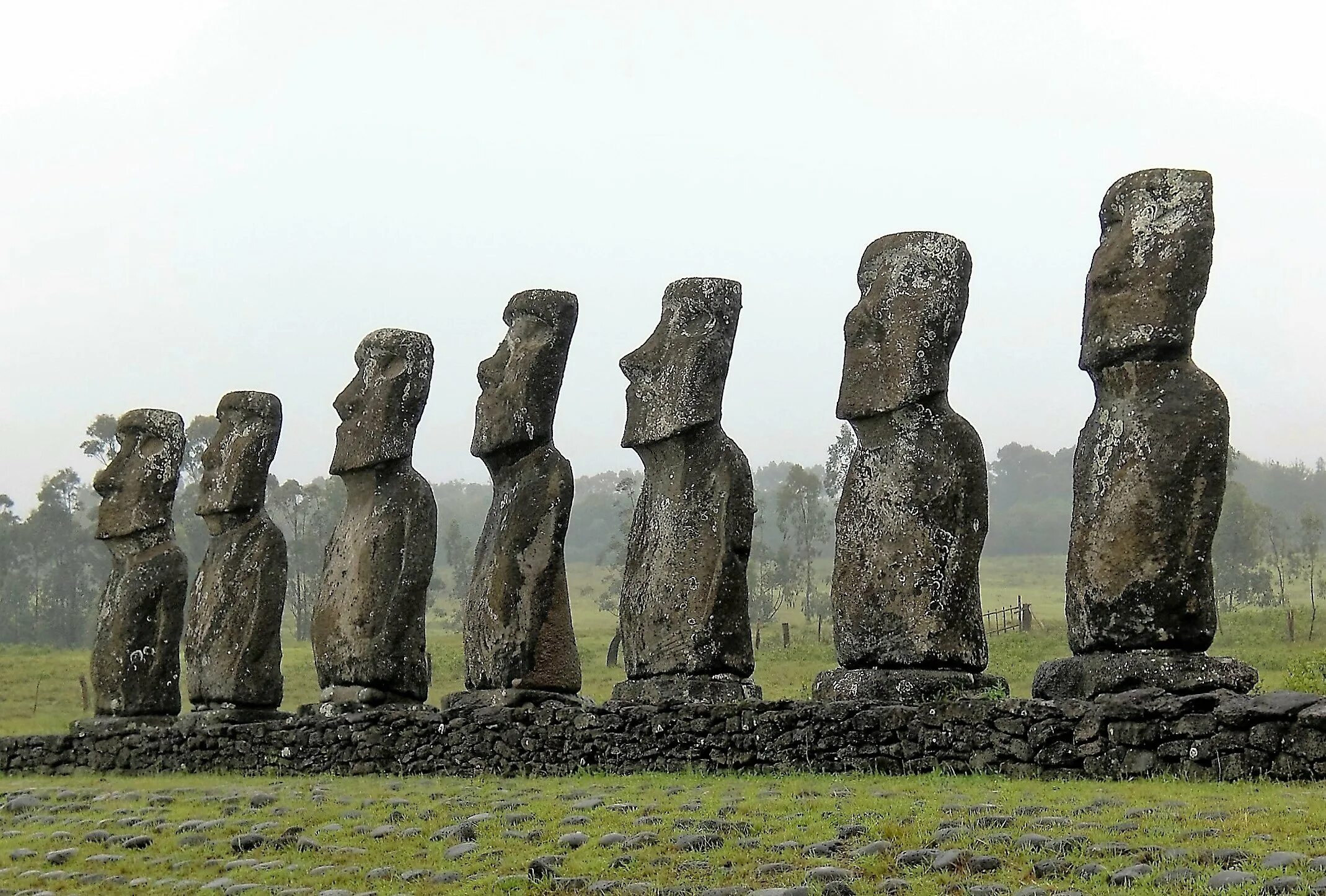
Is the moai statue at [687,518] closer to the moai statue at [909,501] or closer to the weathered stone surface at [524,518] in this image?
the weathered stone surface at [524,518]

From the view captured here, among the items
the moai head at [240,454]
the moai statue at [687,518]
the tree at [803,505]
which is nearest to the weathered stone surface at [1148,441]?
the moai statue at [687,518]

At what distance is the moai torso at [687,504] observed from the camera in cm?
1426

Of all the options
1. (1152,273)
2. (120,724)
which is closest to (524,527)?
(120,724)

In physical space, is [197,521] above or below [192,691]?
above

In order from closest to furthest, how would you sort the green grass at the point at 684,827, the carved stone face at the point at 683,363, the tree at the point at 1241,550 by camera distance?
the green grass at the point at 684,827 < the carved stone face at the point at 683,363 < the tree at the point at 1241,550

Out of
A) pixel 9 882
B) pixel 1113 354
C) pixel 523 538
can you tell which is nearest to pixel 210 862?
pixel 9 882

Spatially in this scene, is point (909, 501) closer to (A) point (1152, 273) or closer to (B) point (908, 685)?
(B) point (908, 685)

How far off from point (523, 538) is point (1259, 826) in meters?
8.63

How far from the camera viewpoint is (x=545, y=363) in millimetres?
16203

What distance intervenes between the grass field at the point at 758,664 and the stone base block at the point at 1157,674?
9.37 metres

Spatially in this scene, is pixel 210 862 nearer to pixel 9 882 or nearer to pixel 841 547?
pixel 9 882

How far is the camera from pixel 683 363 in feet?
48.9

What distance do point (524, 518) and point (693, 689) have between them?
2.88m

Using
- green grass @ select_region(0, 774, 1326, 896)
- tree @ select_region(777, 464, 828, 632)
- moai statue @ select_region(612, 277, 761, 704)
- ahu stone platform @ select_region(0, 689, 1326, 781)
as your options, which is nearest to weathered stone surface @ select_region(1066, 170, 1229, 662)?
ahu stone platform @ select_region(0, 689, 1326, 781)
